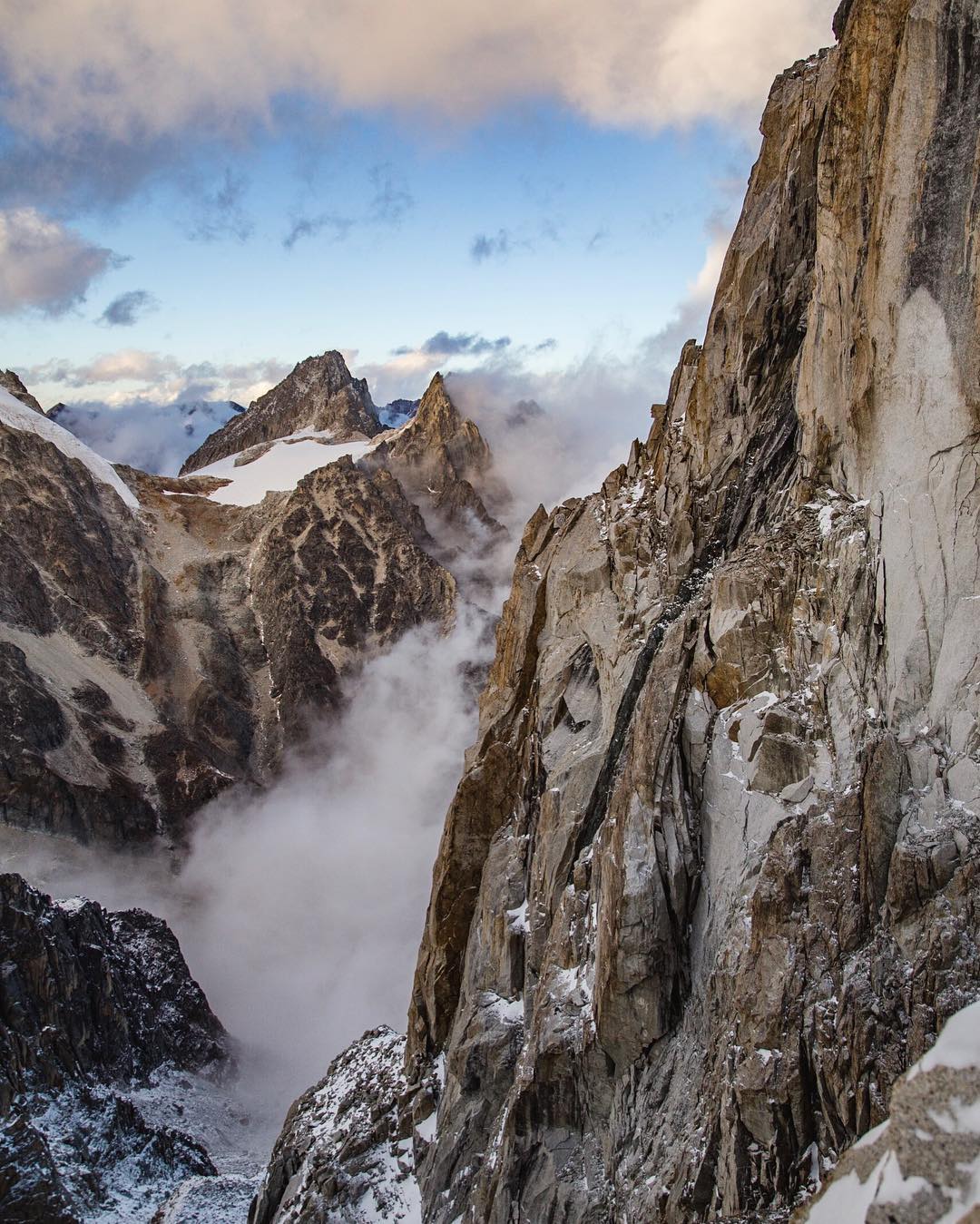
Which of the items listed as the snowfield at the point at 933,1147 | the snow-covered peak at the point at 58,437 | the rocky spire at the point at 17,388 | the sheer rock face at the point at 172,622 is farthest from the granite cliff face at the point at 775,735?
the rocky spire at the point at 17,388

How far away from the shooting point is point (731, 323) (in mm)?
37594

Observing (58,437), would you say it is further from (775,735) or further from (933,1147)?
(933,1147)

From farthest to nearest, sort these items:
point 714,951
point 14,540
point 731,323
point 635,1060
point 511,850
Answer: point 14,540
point 511,850
point 731,323
point 635,1060
point 714,951

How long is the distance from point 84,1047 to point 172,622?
85668 mm

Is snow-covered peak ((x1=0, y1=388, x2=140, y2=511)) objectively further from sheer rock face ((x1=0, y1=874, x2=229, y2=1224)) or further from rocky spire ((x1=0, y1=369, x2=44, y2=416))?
sheer rock face ((x1=0, y1=874, x2=229, y2=1224))

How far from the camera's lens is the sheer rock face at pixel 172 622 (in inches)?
5497

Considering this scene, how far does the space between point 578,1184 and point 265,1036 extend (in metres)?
98.0

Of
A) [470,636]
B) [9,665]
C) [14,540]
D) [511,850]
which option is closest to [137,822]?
[9,665]

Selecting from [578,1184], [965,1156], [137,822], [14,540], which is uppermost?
[14,540]

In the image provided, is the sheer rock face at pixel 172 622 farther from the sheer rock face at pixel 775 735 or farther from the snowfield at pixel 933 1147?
the snowfield at pixel 933 1147

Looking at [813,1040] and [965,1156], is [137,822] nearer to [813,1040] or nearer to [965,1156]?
[813,1040]

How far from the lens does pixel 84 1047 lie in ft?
314

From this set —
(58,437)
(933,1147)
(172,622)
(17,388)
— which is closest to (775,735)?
(933,1147)

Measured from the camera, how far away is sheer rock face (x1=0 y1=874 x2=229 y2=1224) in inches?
3049
